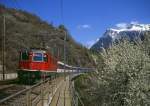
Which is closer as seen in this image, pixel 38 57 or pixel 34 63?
pixel 34 63

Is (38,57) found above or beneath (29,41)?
beneath

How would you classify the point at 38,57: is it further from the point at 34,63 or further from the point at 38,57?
the point at 34,63

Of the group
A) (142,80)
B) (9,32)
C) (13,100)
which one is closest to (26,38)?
(9,32)

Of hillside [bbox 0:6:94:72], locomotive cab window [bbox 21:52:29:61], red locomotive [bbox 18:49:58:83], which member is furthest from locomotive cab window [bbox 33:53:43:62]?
hillside [bbox 0:6:94:72]

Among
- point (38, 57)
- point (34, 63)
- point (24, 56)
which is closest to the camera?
point (34, 63)

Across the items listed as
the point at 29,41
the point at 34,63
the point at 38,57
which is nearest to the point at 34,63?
the point at 34,63

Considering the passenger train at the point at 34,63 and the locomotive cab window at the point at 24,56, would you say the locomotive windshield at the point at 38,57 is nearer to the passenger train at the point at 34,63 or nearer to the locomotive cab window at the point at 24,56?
the passenger train at the point at 34,63

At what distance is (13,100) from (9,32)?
83.3 metres

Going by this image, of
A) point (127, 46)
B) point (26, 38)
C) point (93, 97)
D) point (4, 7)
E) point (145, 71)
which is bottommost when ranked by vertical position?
point (93, 97)

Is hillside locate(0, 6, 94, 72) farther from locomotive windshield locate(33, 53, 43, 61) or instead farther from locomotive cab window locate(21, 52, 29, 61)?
locomotive cab window locate(21, 52, 29, 61)

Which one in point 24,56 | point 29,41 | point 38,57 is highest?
point 29,41

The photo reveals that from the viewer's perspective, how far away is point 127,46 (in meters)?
23.2

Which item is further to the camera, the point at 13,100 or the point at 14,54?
the point at 14,54

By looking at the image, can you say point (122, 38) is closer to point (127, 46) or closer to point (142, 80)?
point (127, 46)
